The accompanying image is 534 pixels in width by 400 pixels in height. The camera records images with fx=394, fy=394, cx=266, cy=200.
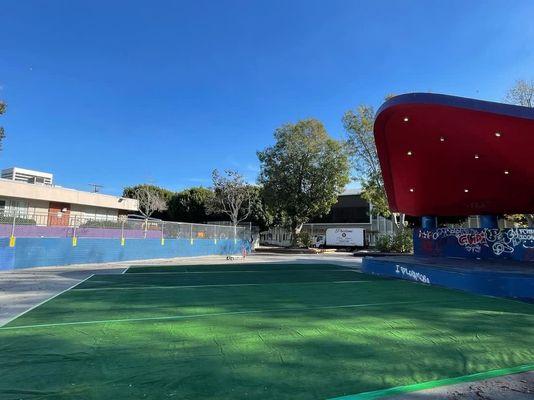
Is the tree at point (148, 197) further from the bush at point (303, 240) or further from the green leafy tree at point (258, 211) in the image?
the bush at point (303, 240)

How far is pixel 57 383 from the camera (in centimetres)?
439

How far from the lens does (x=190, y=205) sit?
54156 millimetres

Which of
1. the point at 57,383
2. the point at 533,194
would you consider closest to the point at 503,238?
the point at 533,194

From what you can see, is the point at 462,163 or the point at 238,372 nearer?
the point at 238,372

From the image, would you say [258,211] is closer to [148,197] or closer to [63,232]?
[148,197]

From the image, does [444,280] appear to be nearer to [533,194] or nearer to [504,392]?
[533,194]

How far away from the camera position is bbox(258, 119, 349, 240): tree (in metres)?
38.6

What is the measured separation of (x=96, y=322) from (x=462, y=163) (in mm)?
14147

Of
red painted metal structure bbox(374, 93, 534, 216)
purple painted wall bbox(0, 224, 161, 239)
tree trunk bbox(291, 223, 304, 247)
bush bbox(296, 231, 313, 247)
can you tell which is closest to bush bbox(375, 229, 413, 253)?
tree trunk bbox(291, 223, 304, 247)

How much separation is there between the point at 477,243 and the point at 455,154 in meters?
7.27

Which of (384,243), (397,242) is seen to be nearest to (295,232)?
(384,243)

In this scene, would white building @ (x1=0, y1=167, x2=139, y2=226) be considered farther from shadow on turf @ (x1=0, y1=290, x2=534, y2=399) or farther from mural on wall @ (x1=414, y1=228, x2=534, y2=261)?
mural on wall @ (x1=414, y1=228, x2=534, y2=261)

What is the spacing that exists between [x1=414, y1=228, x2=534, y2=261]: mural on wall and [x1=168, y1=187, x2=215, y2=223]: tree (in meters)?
34.6

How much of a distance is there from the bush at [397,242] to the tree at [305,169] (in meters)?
6.70
